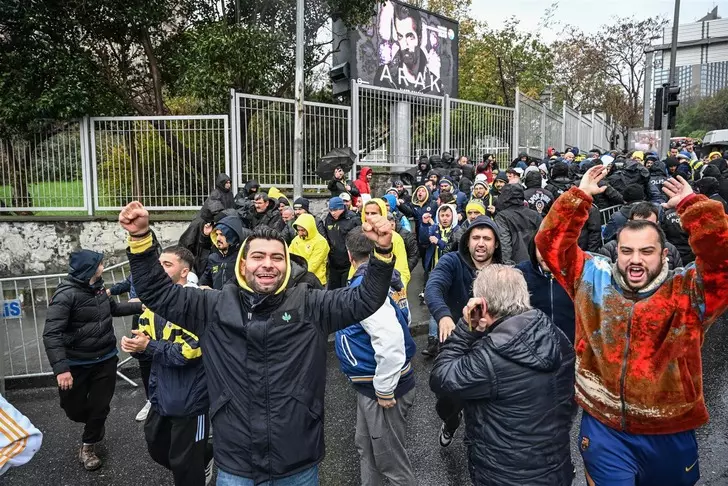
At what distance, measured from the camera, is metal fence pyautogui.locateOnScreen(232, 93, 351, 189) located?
10.4 m

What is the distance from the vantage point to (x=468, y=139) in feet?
49.5

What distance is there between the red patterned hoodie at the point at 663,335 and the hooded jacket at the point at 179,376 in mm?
2264

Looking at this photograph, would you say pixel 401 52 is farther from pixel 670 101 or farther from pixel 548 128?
pixel 548 128

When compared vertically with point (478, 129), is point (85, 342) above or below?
below

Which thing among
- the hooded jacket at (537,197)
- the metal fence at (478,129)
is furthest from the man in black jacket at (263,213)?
the metal fence at (478,129)

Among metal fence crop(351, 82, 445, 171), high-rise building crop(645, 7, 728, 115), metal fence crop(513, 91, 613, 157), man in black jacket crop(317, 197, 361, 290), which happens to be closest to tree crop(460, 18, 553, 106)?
metal fence crop(513, 91, 613, 157)

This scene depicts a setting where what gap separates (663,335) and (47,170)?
1053 cm

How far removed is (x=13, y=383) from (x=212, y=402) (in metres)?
4.61

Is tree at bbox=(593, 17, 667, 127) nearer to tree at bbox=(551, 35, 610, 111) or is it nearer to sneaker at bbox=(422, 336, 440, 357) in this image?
tree at bbox=(551, 35, 610, 111)

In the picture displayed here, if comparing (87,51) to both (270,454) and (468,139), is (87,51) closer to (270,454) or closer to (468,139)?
(468,139)

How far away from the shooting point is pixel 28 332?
7.82 meters

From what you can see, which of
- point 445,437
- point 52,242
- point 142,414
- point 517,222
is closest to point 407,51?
point 52,242

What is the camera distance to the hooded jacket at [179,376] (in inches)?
132

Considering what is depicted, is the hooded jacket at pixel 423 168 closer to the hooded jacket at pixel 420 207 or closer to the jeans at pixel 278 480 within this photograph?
the hooded jacket at pixel 420 207
